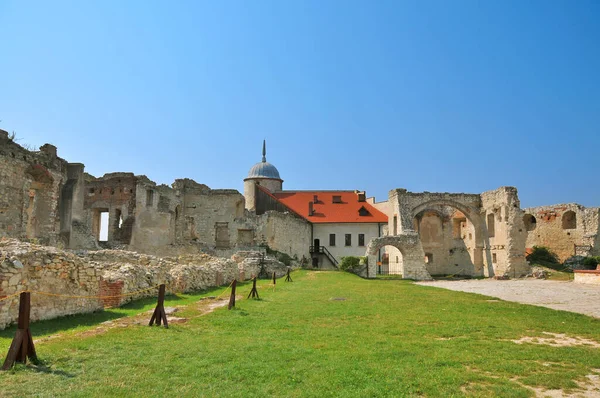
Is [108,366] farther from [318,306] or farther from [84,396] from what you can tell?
[318,306]

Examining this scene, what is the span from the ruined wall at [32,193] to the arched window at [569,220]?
3792 centimetres

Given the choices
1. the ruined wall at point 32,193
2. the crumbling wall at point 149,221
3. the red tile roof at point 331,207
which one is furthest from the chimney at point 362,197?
the ruined wall at point 32,193

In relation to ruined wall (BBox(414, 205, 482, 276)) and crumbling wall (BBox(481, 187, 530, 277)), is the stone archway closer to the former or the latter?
crumbling wall (BBox(481, 187, 530, 277))

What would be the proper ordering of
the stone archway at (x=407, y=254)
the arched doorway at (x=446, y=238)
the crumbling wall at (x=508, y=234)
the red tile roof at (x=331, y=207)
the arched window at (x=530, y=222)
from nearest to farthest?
the stone archway at (x=407, y=254)
the crumbling wall at (x=508, y=234)
the arched doorway at (x=446, y=238)
the arched window at (x=530, y=222)
the red tile roof at (x=331, y=207)

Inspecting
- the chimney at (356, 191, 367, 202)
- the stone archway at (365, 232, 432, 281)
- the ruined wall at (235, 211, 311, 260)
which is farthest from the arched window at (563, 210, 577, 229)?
the ruined wall at (235, 211, 311, 260)

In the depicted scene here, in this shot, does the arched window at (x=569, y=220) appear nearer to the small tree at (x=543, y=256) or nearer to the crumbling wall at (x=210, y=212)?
the small tree at (x=543, y=256)

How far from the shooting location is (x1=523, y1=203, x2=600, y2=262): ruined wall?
3806cm

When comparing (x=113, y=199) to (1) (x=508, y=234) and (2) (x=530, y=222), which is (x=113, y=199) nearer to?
(1) (x=508, y=234)

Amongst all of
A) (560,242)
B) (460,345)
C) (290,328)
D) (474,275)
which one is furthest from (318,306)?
(560,242)

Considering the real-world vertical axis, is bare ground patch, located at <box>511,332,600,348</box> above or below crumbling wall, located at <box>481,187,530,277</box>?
below

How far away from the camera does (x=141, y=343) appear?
7.72 metres

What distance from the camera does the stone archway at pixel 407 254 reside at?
35.2 m

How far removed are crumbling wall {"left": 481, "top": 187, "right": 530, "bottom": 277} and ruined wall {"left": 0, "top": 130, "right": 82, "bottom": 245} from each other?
2924 centimetres

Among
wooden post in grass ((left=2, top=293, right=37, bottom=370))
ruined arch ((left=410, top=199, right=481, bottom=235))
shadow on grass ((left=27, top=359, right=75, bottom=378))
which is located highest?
ruined arch ((left=410, top=199, right=481, bottom=235))
